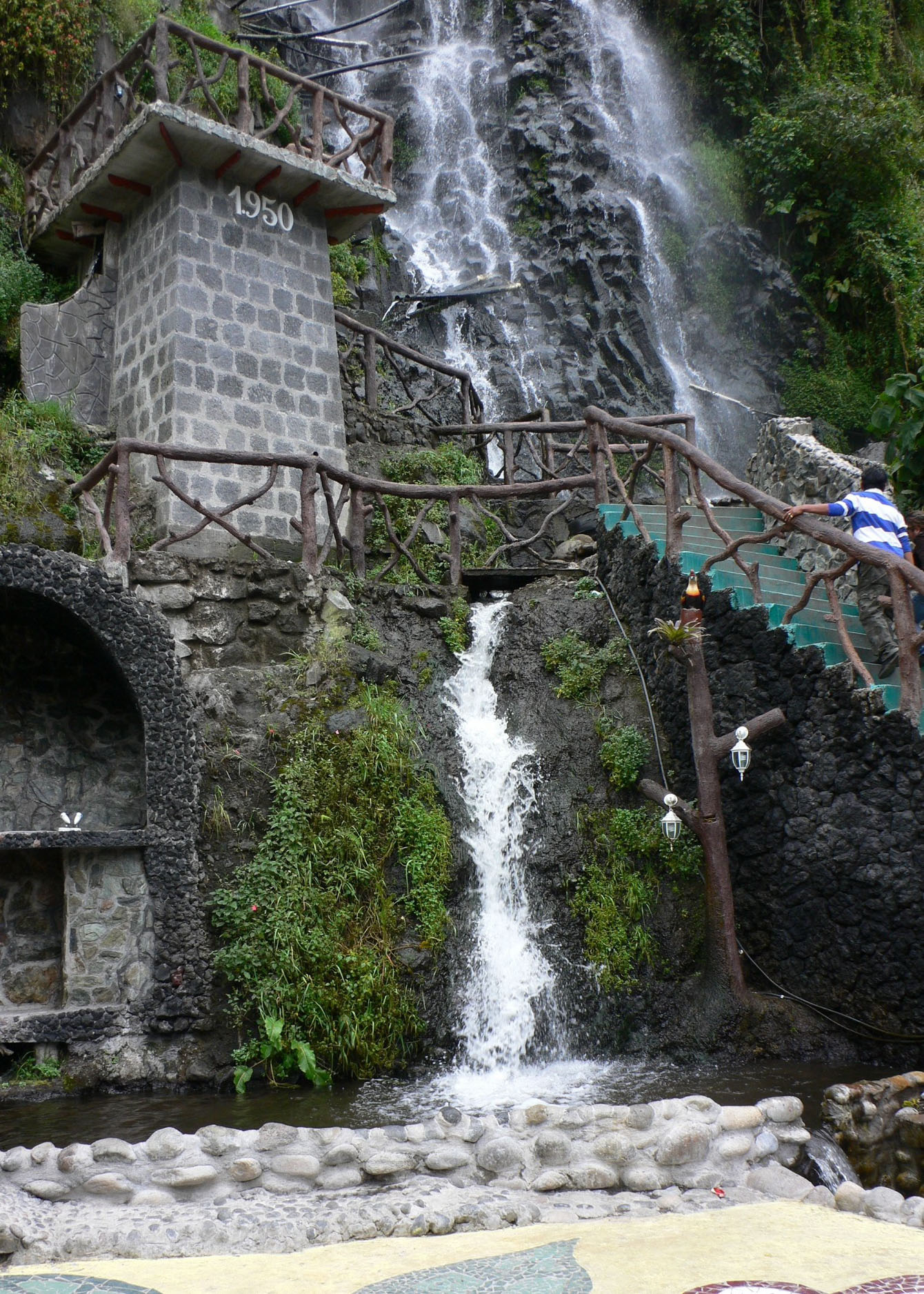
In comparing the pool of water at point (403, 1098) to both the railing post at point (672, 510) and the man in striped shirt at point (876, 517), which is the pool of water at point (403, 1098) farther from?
the railing post at point (672, 510)

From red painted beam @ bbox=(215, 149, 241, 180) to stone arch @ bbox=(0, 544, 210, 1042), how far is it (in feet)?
16.4

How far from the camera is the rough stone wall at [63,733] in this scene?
26.8 ft

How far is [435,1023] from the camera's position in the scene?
7074 millimetres

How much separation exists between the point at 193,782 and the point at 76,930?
4.13ft

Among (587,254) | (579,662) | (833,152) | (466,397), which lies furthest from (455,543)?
(833,152)

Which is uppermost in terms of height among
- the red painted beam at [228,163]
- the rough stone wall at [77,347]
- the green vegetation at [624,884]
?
the red painted beam at [228,163]

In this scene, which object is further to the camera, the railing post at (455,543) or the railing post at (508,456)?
the railing post at (508,456)

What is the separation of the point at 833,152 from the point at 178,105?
13.1 metres

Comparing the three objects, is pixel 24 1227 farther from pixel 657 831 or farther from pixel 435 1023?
pixel 657 831

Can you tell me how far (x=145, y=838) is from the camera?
7180 millimetres

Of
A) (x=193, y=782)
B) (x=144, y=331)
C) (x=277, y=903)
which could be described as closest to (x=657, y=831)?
(x=277, y=903)

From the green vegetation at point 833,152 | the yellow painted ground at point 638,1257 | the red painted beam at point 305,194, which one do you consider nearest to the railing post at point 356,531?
the red painted beam at point 305,194

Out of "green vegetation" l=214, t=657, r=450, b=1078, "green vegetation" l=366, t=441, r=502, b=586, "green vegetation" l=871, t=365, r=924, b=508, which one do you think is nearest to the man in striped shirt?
"green vegetation" l=871, t=365, r=924, b=508

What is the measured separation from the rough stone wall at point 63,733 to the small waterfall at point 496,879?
257cm
